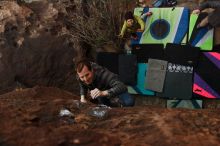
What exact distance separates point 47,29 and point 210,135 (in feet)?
26.1

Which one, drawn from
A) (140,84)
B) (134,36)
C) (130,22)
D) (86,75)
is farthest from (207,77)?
(86,75)

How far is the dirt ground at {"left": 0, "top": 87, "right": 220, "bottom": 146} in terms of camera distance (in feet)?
7.32

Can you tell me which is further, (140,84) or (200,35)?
(140,84)

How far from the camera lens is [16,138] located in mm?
2242

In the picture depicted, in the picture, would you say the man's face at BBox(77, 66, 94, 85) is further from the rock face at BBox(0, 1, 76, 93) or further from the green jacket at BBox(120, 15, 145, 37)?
the rock face at BBox(0, 1, 76, 93)

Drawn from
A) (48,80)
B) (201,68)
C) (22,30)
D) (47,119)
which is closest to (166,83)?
(201,68)

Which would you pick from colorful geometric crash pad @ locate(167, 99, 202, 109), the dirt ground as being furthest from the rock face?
the dirt ground

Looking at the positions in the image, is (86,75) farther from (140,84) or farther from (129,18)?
(140,84)

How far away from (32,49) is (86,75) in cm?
525

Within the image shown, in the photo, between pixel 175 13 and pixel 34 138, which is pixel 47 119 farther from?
pixel 175 13

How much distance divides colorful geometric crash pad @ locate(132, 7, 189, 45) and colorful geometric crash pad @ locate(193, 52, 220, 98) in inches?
22.7

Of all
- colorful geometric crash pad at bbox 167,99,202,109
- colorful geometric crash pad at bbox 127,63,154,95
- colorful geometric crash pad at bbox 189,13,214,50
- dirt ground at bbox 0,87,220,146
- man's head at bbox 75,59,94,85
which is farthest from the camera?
colorful geometric crash pad at bbox 127,63,154,95

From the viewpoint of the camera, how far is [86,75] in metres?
4.75

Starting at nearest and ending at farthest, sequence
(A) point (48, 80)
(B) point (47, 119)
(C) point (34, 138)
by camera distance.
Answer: (C) point (34, 138)
(B) point (47, 119)
(A) point (48, 80)
